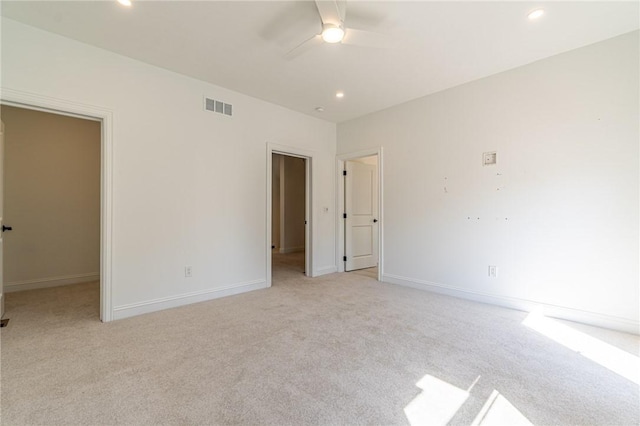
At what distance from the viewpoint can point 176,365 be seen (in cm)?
197

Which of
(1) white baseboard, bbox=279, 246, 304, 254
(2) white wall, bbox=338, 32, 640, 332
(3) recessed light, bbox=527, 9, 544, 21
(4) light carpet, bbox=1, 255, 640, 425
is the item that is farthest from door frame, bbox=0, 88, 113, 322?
(1) white baseboard, bbox=279, 246, 304, 254

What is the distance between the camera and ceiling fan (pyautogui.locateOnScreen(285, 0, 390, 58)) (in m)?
1.87

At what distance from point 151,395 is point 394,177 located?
3.82m

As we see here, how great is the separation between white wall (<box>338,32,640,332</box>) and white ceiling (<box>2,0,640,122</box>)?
14.0 inches

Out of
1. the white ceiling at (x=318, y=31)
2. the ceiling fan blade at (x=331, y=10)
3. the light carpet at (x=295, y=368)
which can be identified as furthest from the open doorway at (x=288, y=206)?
the ceiling fan blade at (x=331, y=10)

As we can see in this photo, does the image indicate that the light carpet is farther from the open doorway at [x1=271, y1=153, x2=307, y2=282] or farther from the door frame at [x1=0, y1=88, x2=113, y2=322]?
the open doorway at [x1=271, y1=153, x2=307, y2=282]

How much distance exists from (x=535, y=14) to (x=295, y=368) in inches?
134

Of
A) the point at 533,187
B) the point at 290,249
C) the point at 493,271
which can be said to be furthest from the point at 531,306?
the point at 290,249

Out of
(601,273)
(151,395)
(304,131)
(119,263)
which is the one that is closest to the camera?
(151,395)

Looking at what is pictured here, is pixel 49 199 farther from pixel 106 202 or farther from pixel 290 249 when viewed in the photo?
pixel 290 249

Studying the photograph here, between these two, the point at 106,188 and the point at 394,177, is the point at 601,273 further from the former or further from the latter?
the point at 106,188

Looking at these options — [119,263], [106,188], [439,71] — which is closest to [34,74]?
[106,188]

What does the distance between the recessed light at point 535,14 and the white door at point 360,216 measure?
126 inches

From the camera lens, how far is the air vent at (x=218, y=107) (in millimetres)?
3471
